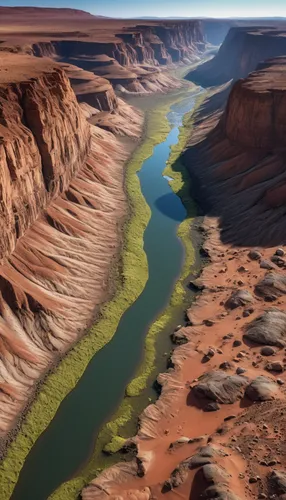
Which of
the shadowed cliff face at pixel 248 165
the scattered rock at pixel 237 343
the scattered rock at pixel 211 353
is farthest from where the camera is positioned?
the shadowed cliff face at pixel 248 165

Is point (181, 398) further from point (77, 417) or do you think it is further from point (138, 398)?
point (77, 417)

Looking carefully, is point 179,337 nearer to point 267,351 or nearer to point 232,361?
point 232,361

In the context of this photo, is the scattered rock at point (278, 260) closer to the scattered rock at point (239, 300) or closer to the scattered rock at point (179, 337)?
the scattered rock at point (239, 300)

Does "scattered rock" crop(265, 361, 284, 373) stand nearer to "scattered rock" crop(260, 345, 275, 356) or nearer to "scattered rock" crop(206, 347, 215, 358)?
"scattered rock" crop(260, 345, 275, 356)

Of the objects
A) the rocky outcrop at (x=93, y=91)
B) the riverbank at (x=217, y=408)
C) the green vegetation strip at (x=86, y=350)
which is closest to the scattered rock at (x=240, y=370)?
the riverbank at (x=217, y=408)

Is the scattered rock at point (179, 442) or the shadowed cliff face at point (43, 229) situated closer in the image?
the scattered rock at point (179, 442)

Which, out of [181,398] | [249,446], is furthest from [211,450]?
[181,398]
